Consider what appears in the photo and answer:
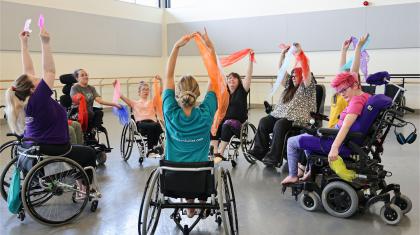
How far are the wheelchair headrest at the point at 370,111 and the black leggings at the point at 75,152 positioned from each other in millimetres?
1912

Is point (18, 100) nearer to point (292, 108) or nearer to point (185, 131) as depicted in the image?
point (185, 131)

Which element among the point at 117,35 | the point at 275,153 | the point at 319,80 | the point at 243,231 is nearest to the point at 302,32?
the point at 319,80

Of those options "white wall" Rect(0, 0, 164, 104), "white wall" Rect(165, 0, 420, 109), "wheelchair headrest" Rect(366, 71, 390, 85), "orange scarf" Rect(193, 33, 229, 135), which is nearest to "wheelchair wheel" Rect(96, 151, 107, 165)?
"orange scarf" Rect(193, 33, 229, 135)

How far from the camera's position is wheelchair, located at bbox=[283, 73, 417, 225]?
8.71 feet

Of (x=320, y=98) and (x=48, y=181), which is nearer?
(x=48, y=181)

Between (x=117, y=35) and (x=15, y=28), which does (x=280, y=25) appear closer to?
(x=117, y=35)

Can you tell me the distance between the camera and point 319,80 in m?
9.49

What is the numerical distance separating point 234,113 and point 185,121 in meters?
2.18

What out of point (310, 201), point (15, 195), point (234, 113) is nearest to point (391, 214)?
point (310, 201)

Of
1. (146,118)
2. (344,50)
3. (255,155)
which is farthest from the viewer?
(146,118)

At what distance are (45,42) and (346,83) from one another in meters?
2.09

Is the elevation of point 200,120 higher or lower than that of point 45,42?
lower

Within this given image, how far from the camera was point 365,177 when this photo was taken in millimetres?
2730

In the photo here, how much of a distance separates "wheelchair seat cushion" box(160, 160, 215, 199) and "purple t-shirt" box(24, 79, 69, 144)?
3.34 ft
